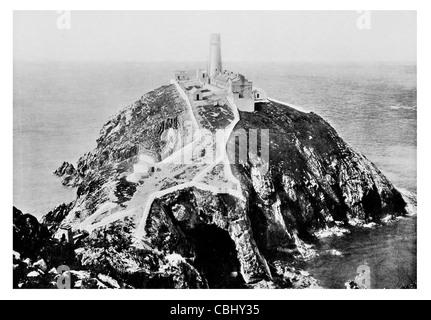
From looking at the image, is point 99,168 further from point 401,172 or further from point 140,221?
point 401,172

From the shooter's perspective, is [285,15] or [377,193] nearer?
[285,15]

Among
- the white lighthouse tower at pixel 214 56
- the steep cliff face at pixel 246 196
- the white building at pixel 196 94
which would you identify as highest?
the white lighthouse tower at pixel 214 56

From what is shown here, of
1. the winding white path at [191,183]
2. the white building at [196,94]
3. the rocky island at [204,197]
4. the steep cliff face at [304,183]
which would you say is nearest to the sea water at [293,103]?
the rocky island at [204,197]

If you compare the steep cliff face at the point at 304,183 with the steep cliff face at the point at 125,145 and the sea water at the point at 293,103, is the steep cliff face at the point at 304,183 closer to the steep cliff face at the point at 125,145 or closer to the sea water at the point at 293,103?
the sea water at the point at 293,103

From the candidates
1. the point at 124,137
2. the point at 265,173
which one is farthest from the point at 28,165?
the point at 265,173

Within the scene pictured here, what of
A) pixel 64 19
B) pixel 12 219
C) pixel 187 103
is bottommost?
pixel 12 219

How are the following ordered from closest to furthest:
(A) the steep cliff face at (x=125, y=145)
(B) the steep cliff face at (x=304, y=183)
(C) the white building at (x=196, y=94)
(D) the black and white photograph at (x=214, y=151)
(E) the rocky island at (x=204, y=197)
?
1. (E) the rocky island at (x=204, y=197)
2. (D) the black and white photograph at (x=214, y=151)
3. (A) the steep cliff face at (x=125, y=145)
4. (B) the steep cliff face at (x=304, y=183)
5. (C) the white building at (x=196, y=94)

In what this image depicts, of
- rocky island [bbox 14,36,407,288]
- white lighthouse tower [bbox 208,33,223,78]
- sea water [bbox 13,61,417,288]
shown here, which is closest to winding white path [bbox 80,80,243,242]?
rocky island [bbox 14,36,407,288]
